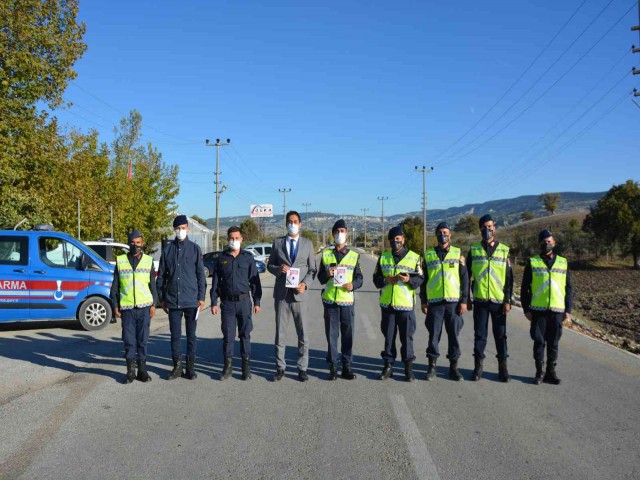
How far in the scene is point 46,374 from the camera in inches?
292

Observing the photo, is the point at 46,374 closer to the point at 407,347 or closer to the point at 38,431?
the point at 38,431

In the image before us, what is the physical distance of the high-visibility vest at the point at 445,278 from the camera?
7145 mm

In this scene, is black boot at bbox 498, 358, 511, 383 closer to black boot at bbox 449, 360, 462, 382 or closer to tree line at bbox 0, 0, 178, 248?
black boot at bbox 449, 360, 462, 382

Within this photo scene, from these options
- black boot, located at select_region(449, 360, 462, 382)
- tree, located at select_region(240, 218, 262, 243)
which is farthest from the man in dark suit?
tree, located at select_region(240, 218, 262, 243)

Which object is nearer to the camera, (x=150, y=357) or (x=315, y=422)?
(x=315, y=422)

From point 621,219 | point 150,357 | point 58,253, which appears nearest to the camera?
point 150,357

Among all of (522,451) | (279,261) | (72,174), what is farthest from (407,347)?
(72,174)

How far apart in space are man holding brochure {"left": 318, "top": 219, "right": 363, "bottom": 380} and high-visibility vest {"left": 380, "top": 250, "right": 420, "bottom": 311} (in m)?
0.36

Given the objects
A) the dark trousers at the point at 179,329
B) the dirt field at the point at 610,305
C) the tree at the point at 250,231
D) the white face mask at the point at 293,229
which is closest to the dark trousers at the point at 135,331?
the dark trousers at the point at 179,329

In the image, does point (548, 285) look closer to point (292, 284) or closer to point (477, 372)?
point (477, 372)

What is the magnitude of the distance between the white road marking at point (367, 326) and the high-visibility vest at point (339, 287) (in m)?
3.19

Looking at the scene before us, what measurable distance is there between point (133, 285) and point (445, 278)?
404 centimetres

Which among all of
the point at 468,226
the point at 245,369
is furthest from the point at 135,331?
the point at 468,226

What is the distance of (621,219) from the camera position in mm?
45281
